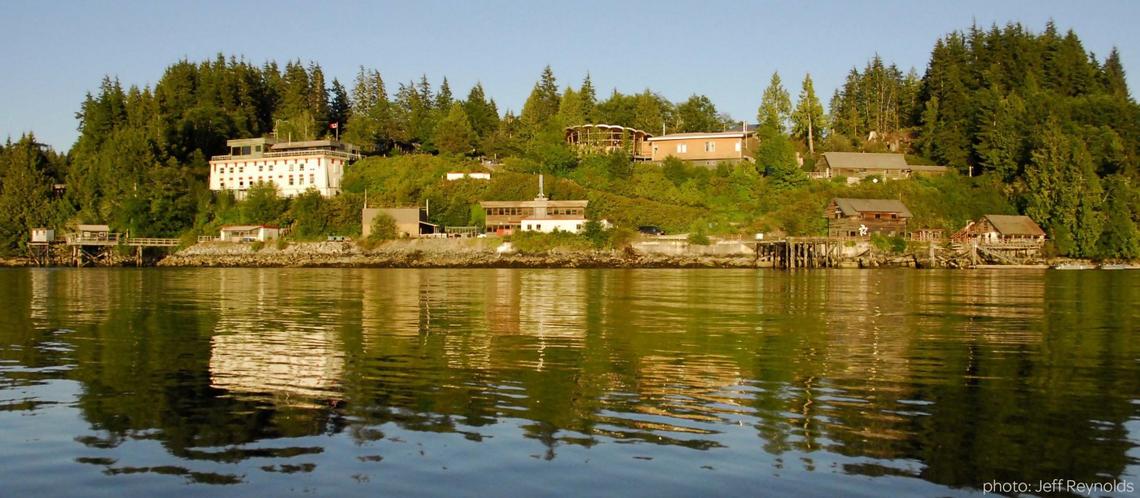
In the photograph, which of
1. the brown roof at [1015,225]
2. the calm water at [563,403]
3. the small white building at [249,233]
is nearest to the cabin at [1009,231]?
the brown roof at [1015,225]

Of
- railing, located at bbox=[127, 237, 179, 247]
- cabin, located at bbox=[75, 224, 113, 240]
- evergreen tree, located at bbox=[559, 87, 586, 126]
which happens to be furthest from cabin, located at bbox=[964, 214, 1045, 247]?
cabin, located at bbox=[75, 224, 113, 240]

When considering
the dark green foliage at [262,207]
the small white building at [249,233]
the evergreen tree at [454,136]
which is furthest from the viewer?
the evergreen tree at [454,136]

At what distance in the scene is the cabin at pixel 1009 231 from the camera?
74.2 m

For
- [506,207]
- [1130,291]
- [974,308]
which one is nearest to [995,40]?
[506,207]

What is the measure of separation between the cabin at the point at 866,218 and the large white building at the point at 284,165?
50135mm

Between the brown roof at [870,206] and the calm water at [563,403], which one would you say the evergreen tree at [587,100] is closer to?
the brown roof at [870,206]

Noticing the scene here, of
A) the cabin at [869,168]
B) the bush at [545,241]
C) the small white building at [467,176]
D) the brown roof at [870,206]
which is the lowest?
the bush at [545,241]

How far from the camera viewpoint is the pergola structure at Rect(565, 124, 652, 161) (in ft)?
316

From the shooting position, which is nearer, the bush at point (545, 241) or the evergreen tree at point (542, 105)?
the bush at point (545, 241)

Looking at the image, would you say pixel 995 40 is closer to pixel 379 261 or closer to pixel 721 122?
pixel 721 122

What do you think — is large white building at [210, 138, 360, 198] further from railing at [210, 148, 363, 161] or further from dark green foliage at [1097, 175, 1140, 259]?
dark green foliage at [1097, 175, 1140, 259]

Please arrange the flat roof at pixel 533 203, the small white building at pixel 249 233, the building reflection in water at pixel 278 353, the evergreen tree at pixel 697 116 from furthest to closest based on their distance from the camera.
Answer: the evergreen tree at pixel 697 116
the small white building at pixel 249 233
the flat roof at pixel 533 203
the building reflection in water at pixel 278 353

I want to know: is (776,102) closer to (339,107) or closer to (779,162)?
(779,162)

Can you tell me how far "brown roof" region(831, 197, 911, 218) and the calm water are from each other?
50.1 m
